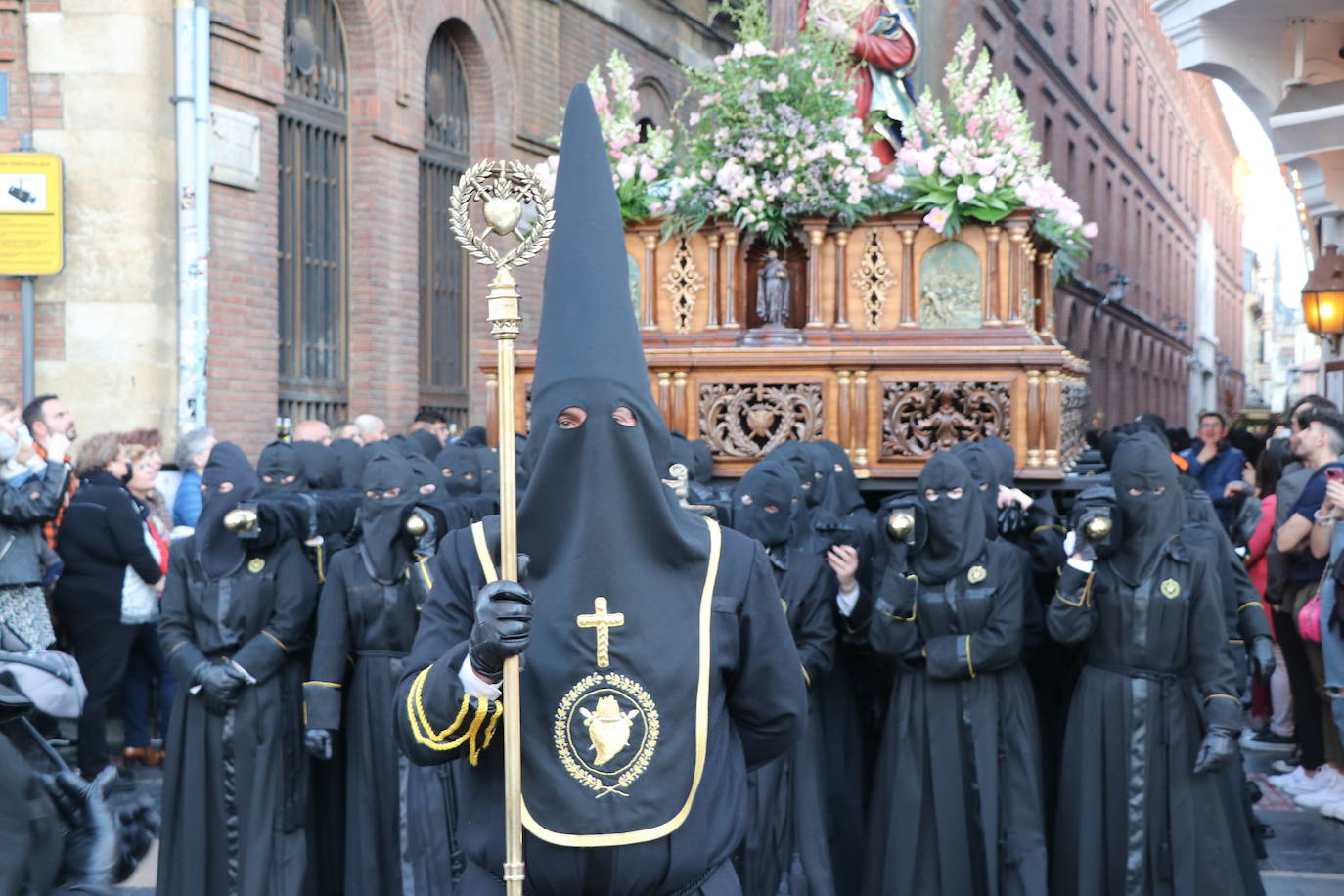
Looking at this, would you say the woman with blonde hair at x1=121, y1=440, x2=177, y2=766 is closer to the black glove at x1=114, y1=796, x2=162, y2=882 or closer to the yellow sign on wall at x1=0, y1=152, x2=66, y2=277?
the yellow sign on wall at x1=0, y1=152, x2=66, y2=277

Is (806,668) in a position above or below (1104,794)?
above

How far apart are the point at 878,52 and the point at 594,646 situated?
605 cm

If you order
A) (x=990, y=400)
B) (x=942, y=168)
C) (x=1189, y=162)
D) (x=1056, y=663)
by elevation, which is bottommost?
(x=1056, y=663)

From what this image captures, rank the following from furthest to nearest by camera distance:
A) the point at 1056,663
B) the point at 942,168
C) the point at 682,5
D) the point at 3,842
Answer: the point at 682,5, the point at 942,168, the point at 1056,663, the point at 3,842

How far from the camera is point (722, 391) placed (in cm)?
805

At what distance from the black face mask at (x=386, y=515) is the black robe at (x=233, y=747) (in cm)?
40

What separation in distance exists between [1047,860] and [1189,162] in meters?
55.4

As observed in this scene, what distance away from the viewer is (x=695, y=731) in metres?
3.41

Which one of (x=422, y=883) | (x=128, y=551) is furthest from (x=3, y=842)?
(x=128, y=551)

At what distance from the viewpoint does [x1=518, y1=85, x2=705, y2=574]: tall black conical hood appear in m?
3.27

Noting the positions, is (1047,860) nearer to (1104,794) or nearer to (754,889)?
(1104,794)

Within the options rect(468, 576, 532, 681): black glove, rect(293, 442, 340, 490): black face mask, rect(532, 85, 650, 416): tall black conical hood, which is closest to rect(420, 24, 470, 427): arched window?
rect(293, 442, 340, 490): black face mask

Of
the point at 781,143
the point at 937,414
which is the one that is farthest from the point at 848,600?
the point at 781,143

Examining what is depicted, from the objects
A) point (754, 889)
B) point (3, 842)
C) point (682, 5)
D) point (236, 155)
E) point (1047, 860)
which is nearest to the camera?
point (3, 842)
